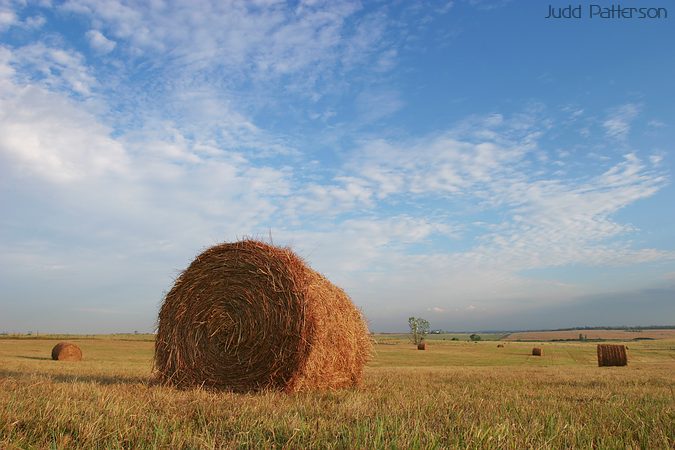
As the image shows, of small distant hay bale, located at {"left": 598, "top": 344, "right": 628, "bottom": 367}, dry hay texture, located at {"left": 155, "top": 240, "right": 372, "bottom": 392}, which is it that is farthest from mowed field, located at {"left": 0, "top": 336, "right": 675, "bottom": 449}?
small distant hay bale, located at {"left": 598, "top": 344, "right": 628, "bottom": 367}

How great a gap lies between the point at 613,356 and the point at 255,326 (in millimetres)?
25580

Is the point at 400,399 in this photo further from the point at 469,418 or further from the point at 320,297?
the point at 320,297

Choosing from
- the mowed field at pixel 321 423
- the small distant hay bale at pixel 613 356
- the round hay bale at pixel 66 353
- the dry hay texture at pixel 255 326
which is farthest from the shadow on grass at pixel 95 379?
the small distant hay bale at pixel 613 356

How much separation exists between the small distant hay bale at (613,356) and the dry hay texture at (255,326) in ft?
76.4

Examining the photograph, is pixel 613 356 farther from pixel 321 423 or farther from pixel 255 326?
pixel 321 423

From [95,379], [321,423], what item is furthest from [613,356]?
[321,423]

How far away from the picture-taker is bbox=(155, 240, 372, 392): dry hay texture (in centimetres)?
829

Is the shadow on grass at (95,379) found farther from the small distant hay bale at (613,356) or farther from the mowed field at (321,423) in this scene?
the small distant hay bale at (613,356)

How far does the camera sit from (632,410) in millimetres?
5660

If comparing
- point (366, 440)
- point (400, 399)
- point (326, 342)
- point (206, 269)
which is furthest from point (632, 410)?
point (206, 269)

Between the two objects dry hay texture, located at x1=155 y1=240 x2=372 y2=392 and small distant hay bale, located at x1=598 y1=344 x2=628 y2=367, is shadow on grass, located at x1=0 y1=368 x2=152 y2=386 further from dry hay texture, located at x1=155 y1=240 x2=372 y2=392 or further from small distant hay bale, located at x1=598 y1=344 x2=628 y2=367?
small distant hay bale, located at x1=598 y1=344 x2=628 y2=367

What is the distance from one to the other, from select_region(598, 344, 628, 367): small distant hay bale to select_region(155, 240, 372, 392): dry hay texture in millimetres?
23280

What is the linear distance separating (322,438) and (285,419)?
30.5 inches

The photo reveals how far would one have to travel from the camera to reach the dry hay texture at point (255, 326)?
8.29m
